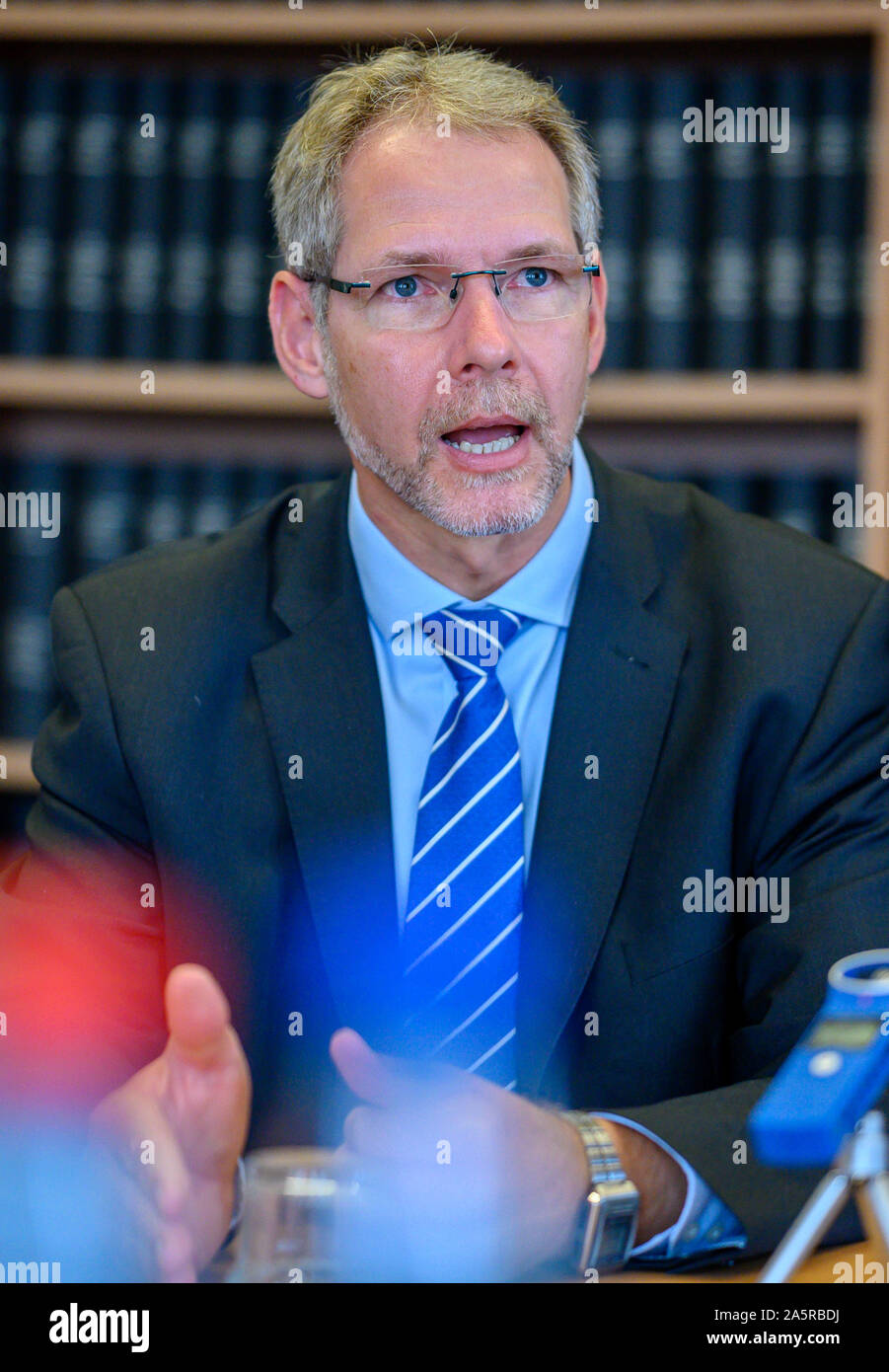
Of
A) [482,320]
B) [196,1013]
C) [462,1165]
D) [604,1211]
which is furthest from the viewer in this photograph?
[482,320]

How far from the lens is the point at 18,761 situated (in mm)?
2078

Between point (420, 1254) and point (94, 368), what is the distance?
1.57m

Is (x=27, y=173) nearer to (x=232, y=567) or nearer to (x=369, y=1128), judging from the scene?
(x=232, y=567)

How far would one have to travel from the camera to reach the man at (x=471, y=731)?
48.2 inches

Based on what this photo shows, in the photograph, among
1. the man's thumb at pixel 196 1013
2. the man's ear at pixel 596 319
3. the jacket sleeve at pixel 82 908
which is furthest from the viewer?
the man's ear at pixel 596 319

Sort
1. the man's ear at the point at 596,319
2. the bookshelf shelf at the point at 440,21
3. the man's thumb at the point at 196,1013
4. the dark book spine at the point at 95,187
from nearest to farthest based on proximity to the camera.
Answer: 1. the man's thumb at the point at 196,1013
2. the man's ear at the point at 596,319
3. the bookshelf shelf at the point at 440,21
4. the dark book spine at the point at 95,187

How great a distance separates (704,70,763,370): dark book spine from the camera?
1.92m

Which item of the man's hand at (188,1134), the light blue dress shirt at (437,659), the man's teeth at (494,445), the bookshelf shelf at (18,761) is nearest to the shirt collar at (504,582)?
the light blue dress shirt at (437,659)

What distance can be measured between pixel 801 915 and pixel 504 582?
0.45 meters

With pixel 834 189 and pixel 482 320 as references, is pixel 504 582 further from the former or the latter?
pixel 834 189

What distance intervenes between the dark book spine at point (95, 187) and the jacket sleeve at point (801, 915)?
122 centimetres

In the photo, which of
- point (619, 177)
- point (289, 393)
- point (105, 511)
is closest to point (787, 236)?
point (619, 177)

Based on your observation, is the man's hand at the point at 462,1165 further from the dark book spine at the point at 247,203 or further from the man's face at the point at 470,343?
the dark book spine at the point at 247,203
